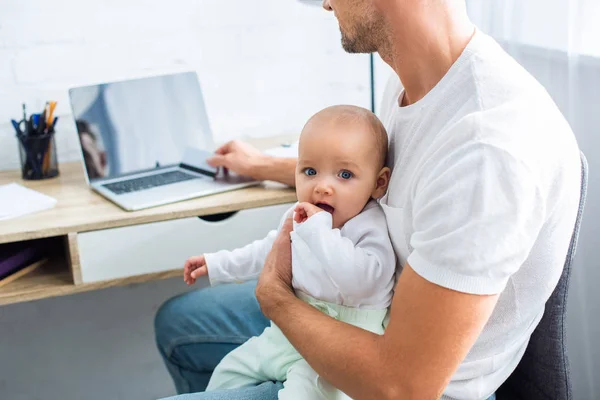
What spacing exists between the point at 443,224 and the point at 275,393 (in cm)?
48

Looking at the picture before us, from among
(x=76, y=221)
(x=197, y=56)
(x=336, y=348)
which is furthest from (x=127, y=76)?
(x=336, y=348)

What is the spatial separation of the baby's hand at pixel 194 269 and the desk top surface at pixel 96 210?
0.57ft

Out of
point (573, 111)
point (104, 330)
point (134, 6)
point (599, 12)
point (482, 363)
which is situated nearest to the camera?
point (482, 363)

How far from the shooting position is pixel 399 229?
3.83 feet

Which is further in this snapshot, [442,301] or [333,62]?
[333,62]

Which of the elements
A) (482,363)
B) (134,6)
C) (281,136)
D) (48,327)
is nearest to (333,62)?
(281,136)

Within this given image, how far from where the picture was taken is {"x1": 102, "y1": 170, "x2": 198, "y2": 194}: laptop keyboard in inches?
66.8

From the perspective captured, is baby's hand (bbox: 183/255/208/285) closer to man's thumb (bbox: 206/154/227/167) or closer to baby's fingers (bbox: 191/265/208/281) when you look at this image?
baby's fingers (bbox: 191/265/208/281)

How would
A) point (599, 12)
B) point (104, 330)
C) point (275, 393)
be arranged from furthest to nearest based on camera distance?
point (104, 330) → point (599, 12) → point (275, 393)

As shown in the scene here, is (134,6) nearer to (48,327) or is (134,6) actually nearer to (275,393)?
(48,327)

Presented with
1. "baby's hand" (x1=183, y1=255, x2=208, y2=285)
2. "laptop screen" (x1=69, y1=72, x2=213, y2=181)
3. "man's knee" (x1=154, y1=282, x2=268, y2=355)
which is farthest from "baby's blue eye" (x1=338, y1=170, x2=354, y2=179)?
"laptop screen" (x1=69, y1=72, x2=213, y2=181)

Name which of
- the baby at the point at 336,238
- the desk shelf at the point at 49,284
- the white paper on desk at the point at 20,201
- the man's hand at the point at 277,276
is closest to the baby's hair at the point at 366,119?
the baby at the point at 336,238

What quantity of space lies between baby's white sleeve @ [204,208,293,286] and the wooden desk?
192mm

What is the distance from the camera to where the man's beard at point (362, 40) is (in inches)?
46.6
